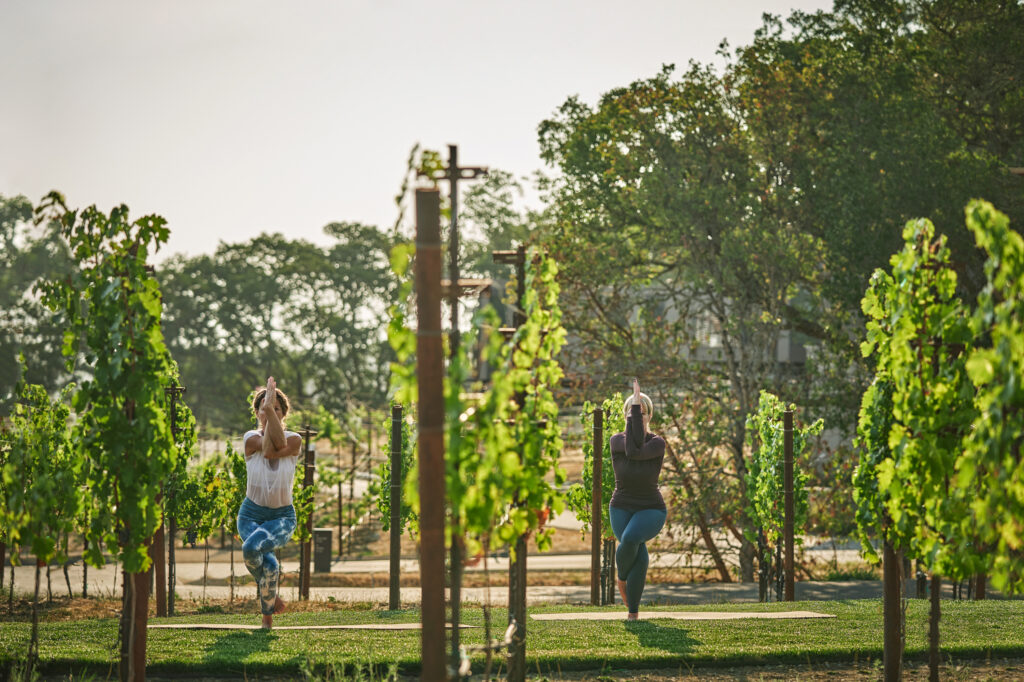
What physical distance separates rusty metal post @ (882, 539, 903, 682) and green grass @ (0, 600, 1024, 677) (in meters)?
0.97

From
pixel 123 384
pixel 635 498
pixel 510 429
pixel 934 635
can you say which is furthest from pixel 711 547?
pixel 123 384

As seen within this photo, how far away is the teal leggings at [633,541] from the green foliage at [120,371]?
11.8ft

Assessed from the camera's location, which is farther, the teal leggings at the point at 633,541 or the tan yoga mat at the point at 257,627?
the teal leggings at the point at 633,541

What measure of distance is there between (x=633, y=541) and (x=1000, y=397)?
3.98 meters

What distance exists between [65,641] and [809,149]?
14457 mm

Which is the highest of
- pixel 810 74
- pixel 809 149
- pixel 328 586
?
pixel 810 74

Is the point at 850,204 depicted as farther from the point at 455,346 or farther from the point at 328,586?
the point at 455,346

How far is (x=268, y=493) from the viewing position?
7234 millimetres

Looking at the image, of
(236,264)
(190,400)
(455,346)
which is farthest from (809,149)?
(190,400)

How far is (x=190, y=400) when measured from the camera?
133ft

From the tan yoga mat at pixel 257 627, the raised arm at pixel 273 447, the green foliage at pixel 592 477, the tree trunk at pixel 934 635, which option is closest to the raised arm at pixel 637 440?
the tan yoga mat at pixel 257 627

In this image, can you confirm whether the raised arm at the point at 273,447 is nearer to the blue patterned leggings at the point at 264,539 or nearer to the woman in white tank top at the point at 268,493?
the woman in white tank top at the point at 268,493

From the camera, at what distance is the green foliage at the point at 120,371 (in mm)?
4902

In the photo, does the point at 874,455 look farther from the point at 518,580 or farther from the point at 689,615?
the point at 689,615
